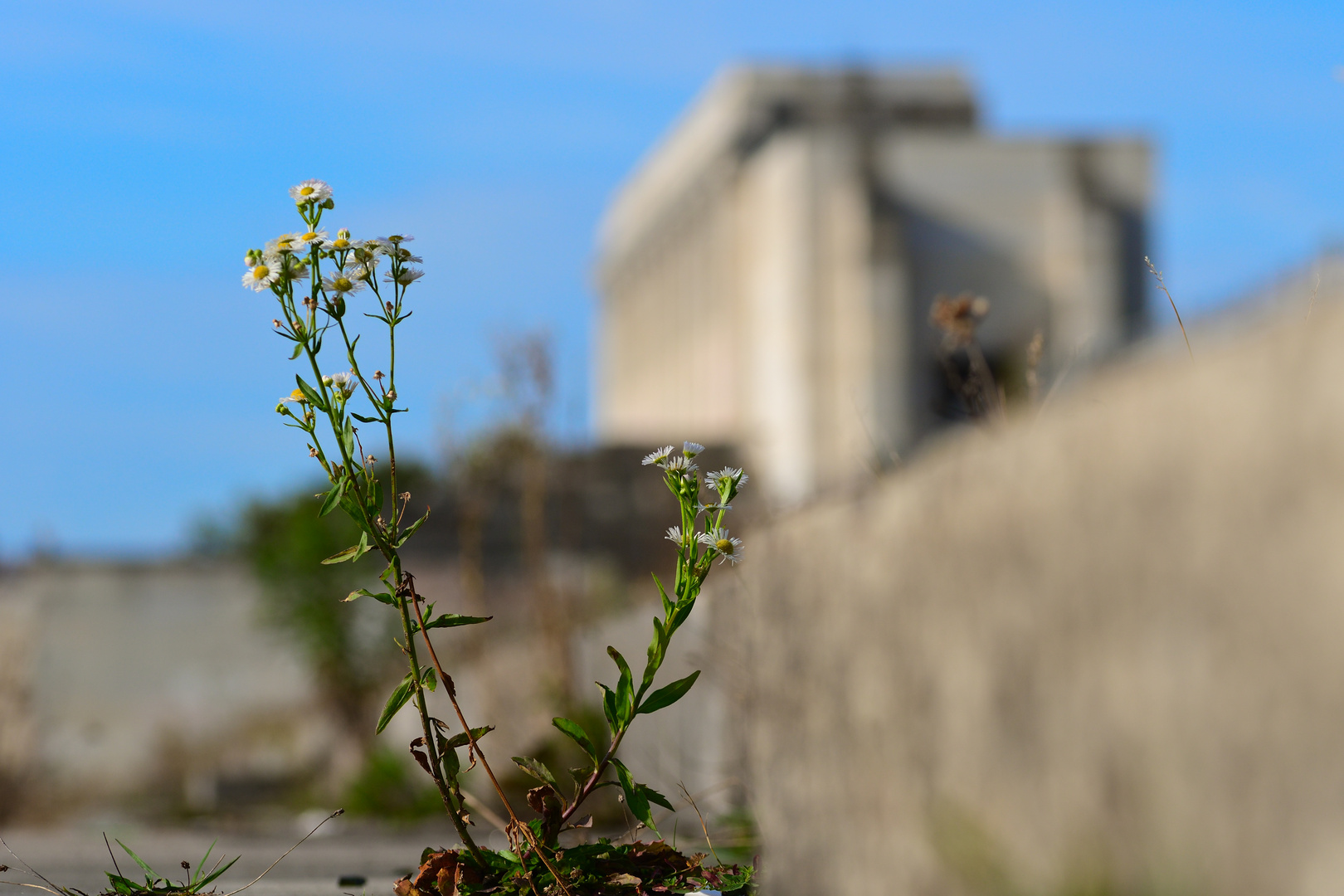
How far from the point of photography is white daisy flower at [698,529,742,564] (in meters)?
2.46

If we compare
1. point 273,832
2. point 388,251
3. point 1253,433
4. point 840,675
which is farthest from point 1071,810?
point 273,832

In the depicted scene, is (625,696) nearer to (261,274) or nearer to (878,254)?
(261,274)

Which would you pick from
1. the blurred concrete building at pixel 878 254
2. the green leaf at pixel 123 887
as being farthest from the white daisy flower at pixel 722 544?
the blurred concrete building at pixel 878 254

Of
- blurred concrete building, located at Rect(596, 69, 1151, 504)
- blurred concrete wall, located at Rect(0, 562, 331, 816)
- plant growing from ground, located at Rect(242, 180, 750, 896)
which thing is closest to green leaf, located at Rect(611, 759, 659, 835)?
plant growing from ground, located at Rect(242, 180, 750, 896)

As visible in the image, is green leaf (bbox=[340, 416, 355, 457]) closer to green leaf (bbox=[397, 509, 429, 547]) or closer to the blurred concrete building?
green leaf (bbox=[397, 509, 429, 547])

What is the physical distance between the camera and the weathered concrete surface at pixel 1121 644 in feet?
4.42

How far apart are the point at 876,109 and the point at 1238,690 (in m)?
25.5

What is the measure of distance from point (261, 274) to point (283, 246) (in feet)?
0.18

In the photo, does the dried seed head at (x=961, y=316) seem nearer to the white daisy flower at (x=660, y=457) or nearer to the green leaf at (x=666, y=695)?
the white daisy flower at (x=660, y=457)

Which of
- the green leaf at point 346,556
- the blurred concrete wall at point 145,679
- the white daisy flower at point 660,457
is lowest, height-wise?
the blurred concrete wall at point 145,679

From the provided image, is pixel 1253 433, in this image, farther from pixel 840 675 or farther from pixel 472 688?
pixel 472 688

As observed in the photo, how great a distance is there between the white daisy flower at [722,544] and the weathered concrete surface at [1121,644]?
22cm

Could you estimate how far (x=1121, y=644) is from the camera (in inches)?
63.3

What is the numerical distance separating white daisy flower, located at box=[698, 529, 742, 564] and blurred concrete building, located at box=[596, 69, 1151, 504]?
17.3 meters
